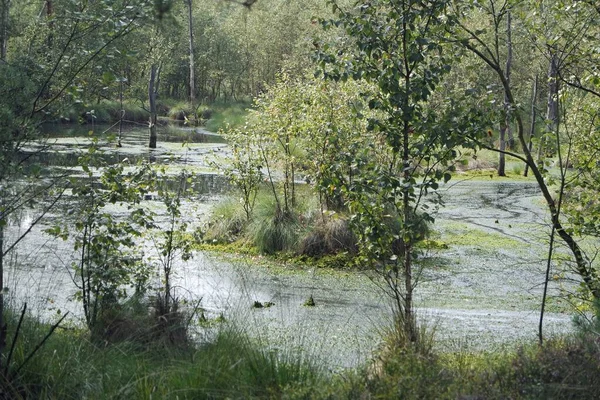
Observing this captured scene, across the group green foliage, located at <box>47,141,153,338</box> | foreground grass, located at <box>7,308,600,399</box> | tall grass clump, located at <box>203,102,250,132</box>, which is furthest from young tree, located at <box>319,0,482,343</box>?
tall grass clump, located at <box>203,102,250,132</box>

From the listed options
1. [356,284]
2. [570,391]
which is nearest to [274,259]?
[356,284]

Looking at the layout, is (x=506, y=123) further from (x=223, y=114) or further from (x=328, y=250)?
(x=223, y=114)

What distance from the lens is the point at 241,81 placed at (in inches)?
2552

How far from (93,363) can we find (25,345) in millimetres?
624

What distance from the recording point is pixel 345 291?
9.85m

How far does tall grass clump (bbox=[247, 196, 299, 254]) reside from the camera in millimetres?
12086

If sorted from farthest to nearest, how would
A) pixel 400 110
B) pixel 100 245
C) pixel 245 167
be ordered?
pixel 245 167, pixel 100 245, pixel 400 110

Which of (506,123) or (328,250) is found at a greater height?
(506,123)

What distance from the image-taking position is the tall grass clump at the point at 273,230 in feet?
39.7

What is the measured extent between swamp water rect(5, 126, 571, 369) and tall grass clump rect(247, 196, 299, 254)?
0.64 meters

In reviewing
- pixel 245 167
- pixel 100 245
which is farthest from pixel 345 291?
pixel 245 167

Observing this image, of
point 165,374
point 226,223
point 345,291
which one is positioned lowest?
point 345,291

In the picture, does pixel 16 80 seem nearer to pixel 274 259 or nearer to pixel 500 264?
pixel 274 259

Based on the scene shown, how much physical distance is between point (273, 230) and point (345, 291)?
8.68 feet
